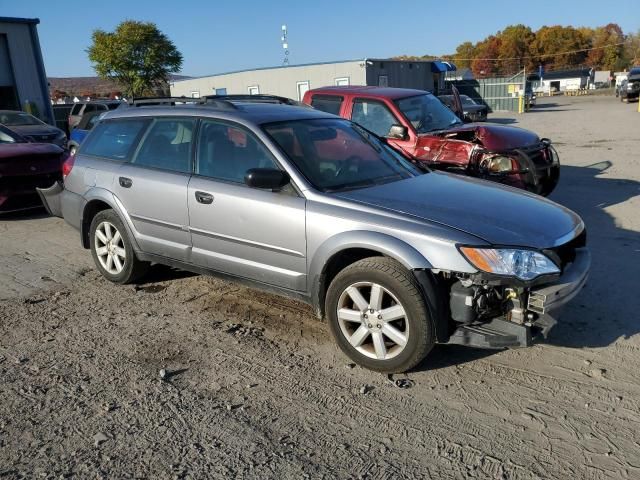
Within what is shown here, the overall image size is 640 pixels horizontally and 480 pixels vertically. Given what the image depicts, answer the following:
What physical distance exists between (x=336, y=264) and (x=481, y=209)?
1061mm

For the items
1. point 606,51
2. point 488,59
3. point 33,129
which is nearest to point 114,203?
point 33,129

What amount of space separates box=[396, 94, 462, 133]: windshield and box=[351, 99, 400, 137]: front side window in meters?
0.22

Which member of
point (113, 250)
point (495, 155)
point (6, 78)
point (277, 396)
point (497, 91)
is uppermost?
point (6, 78)

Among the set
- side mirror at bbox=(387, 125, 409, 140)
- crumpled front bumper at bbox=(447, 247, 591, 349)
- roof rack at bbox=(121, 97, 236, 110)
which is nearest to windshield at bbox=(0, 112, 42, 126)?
roof rack at bbox=(121, 97, 236, 110)

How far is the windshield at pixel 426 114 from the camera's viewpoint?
8094 mm

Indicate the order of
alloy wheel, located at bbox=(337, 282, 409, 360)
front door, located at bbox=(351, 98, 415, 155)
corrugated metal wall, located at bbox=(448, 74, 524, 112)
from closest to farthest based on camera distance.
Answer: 1. alloy wheel, located at bbox=(337, 282, 409, 360)
2. front door, located at bbox=(351, 98, 415, 155)
3. corrugated metal wall, located at bbox=(448, 74, 524, 112)

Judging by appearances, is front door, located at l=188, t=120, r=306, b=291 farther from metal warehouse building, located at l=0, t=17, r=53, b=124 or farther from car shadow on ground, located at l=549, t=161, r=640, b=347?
metal warehouse building, located at l=0, t=17, r=53, b=124

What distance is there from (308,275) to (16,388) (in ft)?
6.64

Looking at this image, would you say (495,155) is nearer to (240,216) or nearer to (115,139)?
(240,216)

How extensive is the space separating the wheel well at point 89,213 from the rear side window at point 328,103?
4043mm

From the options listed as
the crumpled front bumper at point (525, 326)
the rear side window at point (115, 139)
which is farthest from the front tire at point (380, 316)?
the rear side window at point (115, 139)

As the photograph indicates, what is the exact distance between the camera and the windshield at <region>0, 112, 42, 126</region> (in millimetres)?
14958

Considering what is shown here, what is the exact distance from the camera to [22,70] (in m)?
23.2

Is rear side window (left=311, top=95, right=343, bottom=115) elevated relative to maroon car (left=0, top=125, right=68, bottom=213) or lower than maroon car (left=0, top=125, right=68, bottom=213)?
elevated
